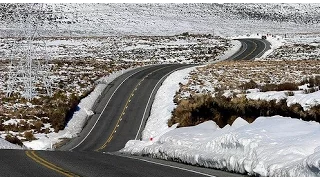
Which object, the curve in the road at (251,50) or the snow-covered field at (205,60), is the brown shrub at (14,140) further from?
the curve in the road at (251,50)

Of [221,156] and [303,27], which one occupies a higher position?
[303,27]

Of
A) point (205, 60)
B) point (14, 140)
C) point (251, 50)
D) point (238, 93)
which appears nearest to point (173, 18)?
point (251, 50)

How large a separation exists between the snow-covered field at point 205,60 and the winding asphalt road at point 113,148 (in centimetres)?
94

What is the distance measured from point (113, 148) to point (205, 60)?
50.5 m

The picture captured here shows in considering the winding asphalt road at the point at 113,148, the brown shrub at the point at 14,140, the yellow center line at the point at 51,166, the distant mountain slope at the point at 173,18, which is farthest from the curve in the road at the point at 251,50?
the yellow center line at the point at 51,166

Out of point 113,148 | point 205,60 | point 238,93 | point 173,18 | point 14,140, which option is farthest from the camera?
point 173,18

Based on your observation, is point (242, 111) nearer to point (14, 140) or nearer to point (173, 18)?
point (14, 140)

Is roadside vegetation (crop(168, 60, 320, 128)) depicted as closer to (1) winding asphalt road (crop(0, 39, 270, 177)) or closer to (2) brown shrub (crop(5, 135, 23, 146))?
(1) winding asphalt road (crop(0, 39, 270, 177))

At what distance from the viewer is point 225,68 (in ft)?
192

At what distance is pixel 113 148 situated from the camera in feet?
98.5

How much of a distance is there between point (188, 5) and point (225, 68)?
11424 cm

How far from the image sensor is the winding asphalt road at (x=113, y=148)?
12.6m

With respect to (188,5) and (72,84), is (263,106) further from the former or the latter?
(188,5)

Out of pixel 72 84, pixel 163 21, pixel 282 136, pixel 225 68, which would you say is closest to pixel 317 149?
pixel 282 136
